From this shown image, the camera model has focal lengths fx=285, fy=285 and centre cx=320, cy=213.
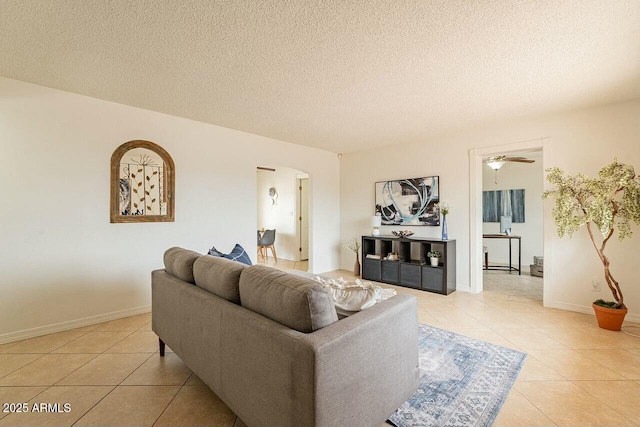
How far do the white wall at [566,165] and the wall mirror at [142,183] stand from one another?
3.83 m

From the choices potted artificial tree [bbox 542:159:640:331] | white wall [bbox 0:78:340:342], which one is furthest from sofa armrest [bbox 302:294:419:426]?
white wall [bbox 0:78:340:342]

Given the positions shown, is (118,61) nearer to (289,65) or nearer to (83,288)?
(289,65)

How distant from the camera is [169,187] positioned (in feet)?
11.8

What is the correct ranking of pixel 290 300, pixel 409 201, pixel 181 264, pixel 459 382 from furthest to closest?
pixel 409 201, pixel 181 264, pixel 459 382, pixel 290 300

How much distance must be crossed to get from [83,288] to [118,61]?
2309mm

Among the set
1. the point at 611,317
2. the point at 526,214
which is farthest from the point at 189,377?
the point at 526,214

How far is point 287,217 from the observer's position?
7297 mm

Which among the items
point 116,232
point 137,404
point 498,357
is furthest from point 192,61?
point 498,357

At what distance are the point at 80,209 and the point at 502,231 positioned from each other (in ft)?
23.8

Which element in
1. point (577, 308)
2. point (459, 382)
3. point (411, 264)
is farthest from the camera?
point (411, 264)

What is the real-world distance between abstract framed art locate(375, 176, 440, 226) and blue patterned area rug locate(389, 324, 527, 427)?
235 centimetres

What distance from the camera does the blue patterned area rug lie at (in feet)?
5.43

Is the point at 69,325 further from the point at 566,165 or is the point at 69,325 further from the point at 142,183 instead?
the point at 566,165

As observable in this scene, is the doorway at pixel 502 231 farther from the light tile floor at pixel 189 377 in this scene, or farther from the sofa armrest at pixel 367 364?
the sofa armrest at pixel 367 364
